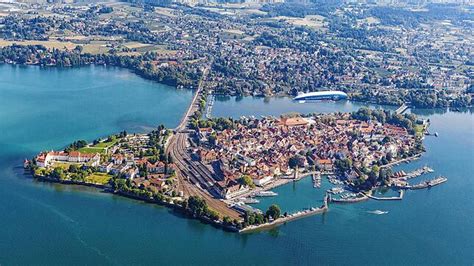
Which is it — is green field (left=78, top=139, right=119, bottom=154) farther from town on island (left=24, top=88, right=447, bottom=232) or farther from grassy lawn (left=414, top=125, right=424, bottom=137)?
grassy lawn (left=414, top=125, right=424, bottom=137)

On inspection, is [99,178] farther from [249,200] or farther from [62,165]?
[249,200]

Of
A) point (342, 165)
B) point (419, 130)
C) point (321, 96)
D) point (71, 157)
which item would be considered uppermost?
point (321, 96)

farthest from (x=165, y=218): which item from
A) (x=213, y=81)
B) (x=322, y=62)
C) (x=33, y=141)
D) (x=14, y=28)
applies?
(x=14, y=28)

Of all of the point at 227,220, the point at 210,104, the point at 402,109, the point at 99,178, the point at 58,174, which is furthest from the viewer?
the point at 402,109

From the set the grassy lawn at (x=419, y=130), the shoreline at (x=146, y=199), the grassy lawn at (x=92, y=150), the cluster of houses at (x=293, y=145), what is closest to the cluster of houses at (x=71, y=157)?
the grassy lawn at (x=92, y=150)

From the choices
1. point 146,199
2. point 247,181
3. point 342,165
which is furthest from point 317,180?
point 146,199

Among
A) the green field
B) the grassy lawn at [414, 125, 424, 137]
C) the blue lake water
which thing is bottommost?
the blue lake water

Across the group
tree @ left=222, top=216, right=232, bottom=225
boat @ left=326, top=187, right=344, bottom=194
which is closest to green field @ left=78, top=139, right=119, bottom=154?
tree @ left=222, top=216, right=232, bottom=225
